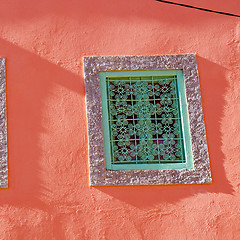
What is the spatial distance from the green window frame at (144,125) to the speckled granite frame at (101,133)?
0.21 ft

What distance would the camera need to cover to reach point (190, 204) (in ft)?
22.0

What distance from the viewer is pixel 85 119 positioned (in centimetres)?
692

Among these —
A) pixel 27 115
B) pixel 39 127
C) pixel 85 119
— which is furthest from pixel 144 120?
pixel 27 115

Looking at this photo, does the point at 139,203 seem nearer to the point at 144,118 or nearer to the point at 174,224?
the point at 174,224

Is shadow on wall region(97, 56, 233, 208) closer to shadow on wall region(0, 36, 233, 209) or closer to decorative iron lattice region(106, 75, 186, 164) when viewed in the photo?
shadow on wall region(0, 36, 233, 209)

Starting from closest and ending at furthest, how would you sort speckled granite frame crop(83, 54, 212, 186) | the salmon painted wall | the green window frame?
the salmon painted wall
speckled granite frame crop(83, 54, 212, 186)
the green window frame

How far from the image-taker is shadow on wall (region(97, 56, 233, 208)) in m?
6.69

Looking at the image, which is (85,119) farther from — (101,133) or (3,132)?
(3,132)

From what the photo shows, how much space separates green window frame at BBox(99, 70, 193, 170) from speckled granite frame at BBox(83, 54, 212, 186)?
6cm

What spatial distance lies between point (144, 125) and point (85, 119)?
2.13 feet

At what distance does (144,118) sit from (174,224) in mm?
1202

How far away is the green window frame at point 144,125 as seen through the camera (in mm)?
6855

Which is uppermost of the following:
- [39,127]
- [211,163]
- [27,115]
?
[27,115]

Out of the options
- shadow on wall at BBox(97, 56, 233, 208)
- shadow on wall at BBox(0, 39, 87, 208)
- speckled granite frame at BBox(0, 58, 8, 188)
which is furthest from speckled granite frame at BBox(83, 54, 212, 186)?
speckled granite frame at BBox(0, 58, 8, 188)
